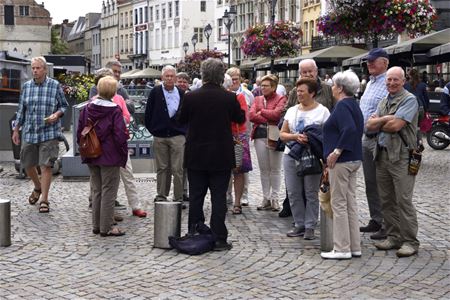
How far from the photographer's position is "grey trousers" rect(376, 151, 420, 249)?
7.52 m

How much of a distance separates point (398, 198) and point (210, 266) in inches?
74.2

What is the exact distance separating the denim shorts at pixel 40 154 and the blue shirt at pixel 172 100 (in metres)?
1.52

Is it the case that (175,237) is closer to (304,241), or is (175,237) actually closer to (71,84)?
(304,241)

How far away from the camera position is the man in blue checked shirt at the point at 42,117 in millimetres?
10055

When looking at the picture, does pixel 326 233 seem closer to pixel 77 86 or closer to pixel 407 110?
pixel 407 110

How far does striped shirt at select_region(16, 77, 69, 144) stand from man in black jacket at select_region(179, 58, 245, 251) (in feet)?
9.19

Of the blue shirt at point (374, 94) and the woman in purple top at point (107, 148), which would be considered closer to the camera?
the blue shirt at point (374, 94)

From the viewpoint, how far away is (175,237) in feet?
26.1

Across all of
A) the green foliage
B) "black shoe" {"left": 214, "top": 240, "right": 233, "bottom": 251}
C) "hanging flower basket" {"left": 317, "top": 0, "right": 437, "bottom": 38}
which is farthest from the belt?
the green foliage

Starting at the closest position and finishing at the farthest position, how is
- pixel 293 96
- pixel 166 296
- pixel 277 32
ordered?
pixel 166 296, pixel 293 96, pixel 277 32

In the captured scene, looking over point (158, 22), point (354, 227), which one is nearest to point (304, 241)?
point (354, 227)

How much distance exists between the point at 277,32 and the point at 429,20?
15278 millimetres

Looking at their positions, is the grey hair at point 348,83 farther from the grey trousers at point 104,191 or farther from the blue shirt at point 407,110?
the grey trousers at point 104,191

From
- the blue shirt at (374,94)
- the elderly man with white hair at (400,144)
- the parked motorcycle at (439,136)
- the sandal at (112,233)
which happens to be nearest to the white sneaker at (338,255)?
the elderly man with white hair at (400,144)
